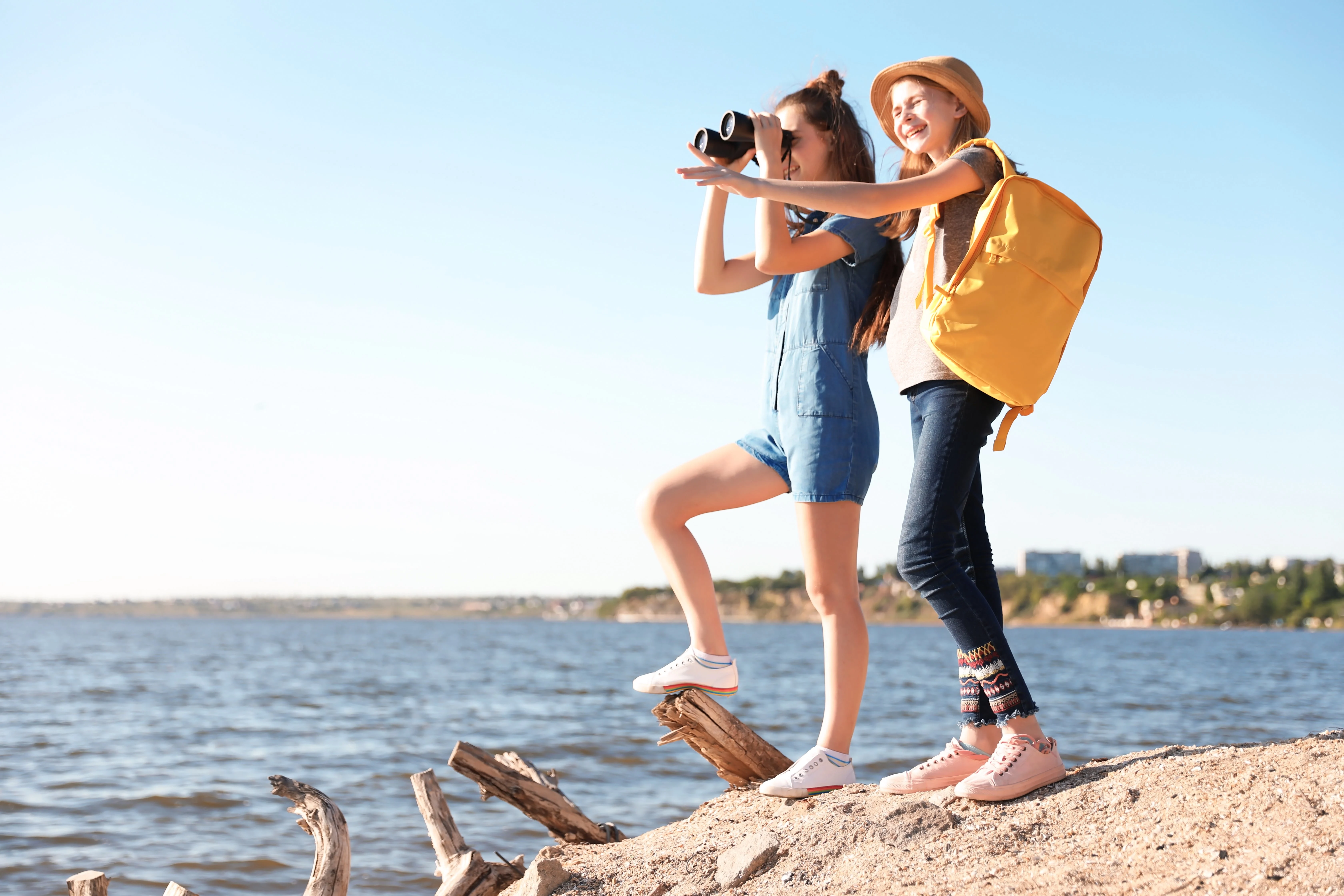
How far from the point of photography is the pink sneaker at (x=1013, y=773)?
288 centimetres

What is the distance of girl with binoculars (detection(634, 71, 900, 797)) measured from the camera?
325 centimetres

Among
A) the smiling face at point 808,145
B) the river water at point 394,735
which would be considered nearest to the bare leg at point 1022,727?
the smiling face at point 808,145

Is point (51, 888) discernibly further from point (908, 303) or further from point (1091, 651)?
point (1091, 651)

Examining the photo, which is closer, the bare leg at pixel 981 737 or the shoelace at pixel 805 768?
the bare leg at pixel 981 737

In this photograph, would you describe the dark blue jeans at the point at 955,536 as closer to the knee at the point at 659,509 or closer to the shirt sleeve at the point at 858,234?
the shirt sleeve at the point at 858,234

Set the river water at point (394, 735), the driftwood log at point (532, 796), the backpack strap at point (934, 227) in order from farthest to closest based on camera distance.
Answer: the river water at point (394, 735) < the driftwood log at point (532, 796) < the backpack strap at point (934, 227)

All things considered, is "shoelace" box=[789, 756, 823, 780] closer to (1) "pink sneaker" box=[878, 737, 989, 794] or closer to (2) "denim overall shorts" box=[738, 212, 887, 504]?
(1) "pink sneaker" box=[878, 737, 989, 794]

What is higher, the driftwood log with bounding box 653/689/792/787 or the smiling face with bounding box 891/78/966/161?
the smiling face with bounding box 891/78/966/161

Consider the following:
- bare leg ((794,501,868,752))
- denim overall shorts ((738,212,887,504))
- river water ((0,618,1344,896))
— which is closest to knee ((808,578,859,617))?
bare leg ((794,501,868,752))

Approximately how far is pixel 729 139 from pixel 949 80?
0.70 meters

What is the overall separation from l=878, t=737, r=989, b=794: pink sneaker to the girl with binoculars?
249 mm

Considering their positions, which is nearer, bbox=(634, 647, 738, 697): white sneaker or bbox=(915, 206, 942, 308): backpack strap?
bbox=(915, 206, 942, 308): backpack strap

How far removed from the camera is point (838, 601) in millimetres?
3324

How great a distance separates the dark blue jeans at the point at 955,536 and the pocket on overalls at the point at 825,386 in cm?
36
